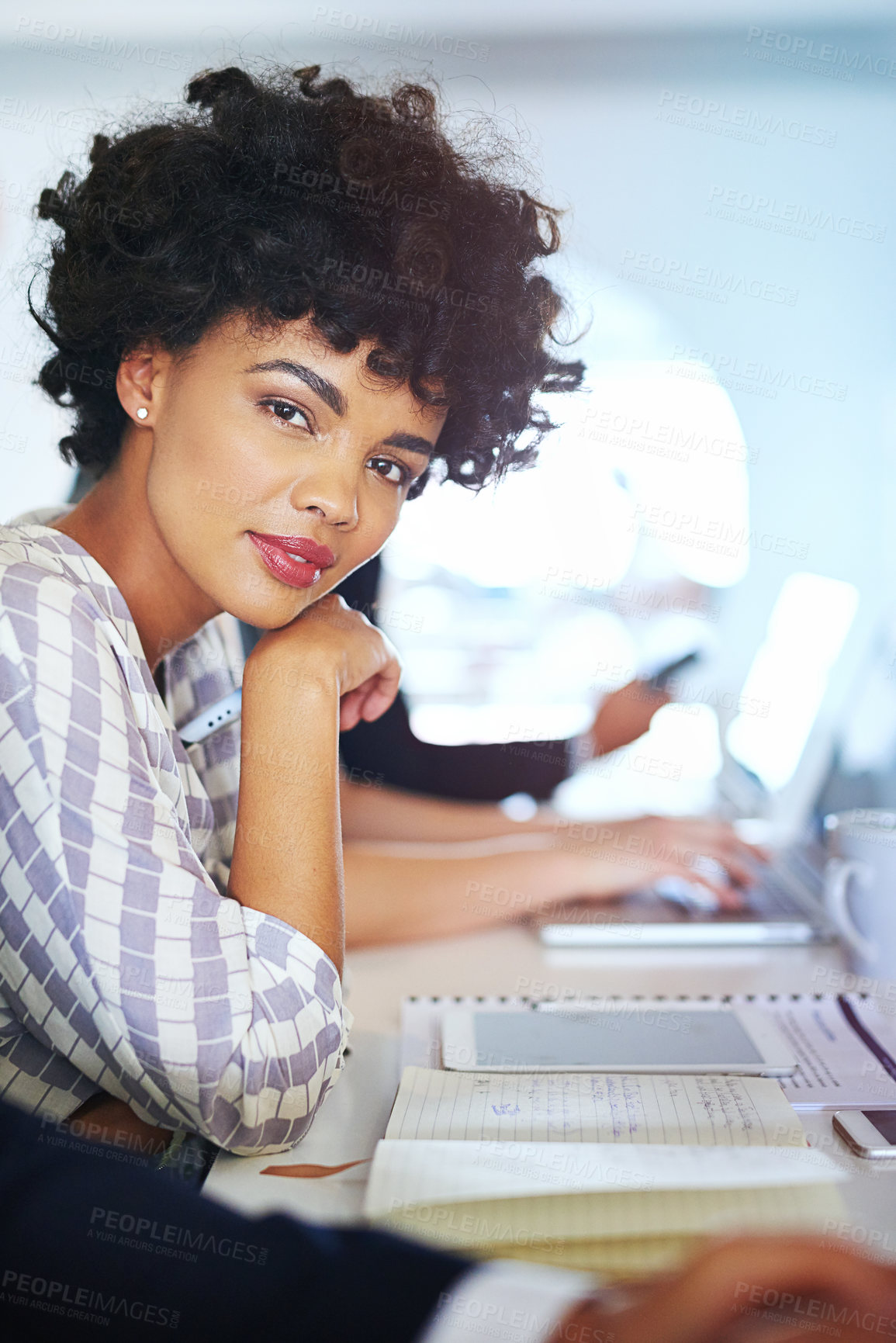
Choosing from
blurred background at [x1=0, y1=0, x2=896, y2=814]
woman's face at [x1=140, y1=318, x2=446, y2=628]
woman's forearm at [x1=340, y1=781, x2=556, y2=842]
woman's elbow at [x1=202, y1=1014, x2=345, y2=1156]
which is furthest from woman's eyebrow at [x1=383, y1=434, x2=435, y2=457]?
woman's forearm at [x1=340, y1=781, x2=556, y2=842]

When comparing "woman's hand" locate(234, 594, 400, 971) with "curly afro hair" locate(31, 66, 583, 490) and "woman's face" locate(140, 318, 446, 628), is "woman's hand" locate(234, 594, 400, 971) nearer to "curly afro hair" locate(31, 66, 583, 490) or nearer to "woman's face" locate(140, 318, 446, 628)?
"woman's face" locate(140, 318, 446, 628)

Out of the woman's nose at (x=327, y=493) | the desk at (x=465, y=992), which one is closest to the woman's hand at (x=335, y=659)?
the woman's nose at (x=327, y=493)

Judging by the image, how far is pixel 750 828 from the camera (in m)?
1.30

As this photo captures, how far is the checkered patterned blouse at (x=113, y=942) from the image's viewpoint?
560 millimetres

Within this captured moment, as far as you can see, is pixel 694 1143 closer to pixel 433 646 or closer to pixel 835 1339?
pixel 835 1339

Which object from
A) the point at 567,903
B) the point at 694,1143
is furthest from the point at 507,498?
the point at 694,1143

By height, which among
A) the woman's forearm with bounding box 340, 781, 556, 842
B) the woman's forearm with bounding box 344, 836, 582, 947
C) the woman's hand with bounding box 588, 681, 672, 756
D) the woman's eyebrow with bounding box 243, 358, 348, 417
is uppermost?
the woman's eyebrow with bounding box 243, 358, 348, 417

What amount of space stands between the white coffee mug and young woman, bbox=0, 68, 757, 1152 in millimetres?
499

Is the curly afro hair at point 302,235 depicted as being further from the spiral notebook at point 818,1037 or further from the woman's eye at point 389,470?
the spiral notebook at point 818,1037

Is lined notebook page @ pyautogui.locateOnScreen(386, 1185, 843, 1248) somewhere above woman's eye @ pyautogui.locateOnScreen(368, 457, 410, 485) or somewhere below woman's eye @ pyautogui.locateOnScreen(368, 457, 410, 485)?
below

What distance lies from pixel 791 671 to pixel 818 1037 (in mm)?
701

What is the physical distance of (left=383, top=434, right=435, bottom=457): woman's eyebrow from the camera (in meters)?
0.74

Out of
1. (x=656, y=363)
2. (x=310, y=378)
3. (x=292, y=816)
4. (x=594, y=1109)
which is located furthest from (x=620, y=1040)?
(x=656, y=363)

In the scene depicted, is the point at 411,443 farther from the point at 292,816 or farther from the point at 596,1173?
the point at 596,1173
